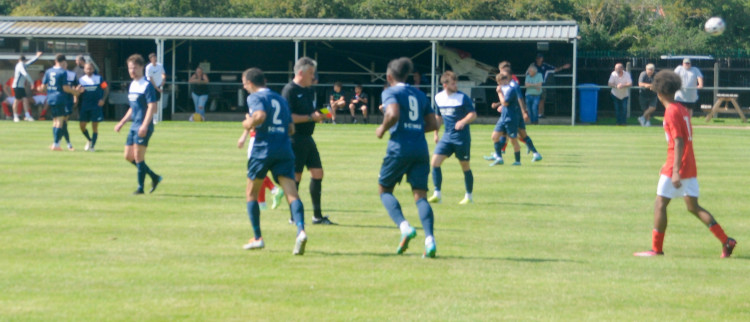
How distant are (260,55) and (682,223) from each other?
28639mm

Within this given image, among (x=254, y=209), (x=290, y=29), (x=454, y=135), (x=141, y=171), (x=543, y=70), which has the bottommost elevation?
(x=141, y=171)

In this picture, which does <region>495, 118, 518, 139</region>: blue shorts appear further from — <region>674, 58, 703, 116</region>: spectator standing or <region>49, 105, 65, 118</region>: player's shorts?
<region>49, 105, 65, 118</region>: player's shorts

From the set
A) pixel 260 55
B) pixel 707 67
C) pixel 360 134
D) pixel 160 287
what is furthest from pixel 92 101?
pixel 707 67

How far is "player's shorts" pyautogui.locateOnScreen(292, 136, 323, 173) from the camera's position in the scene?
12117mm

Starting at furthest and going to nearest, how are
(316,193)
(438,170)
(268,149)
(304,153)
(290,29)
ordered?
(290,29) < (438,170) < (316,193) < (304,153) < (268,149)

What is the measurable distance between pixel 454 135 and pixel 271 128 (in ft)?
16.1

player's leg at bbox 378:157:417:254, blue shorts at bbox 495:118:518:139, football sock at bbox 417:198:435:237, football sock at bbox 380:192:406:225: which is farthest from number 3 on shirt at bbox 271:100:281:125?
blue shorts at bbox 495:118:518:139

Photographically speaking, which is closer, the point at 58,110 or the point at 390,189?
the point at 390,189

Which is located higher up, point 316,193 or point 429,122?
point 429,122

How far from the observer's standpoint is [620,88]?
1320 inches

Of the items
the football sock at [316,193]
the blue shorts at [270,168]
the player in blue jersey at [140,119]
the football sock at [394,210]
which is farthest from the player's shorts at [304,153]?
the player in blue jersey at [140,119]

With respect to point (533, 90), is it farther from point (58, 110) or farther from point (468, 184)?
point (468, 184)

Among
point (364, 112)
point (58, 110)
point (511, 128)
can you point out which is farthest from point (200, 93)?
point (511, 128)

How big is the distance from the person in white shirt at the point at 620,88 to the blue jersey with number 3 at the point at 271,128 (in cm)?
2432
